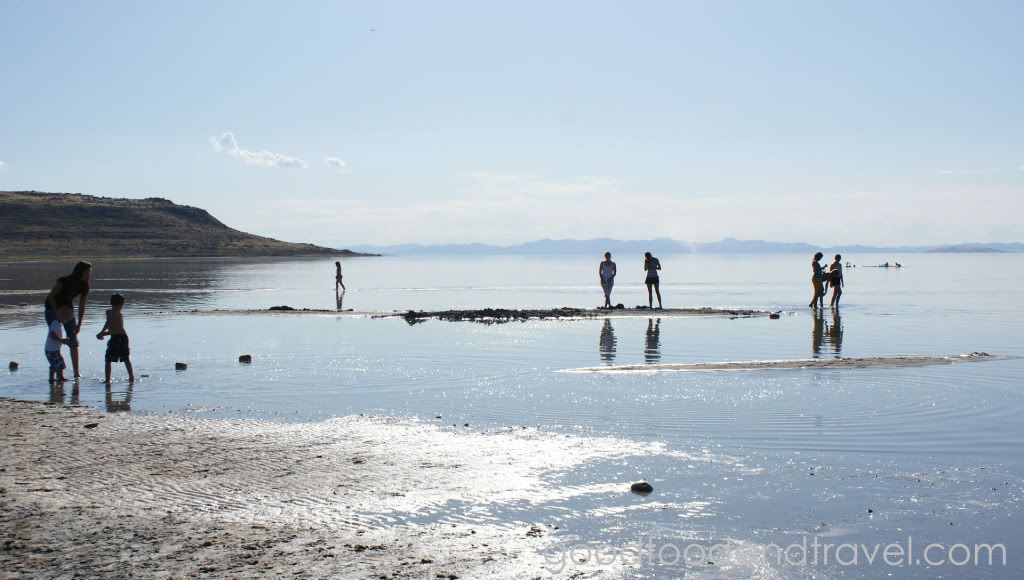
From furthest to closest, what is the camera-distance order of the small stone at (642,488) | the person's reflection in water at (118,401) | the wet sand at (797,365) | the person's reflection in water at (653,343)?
1. the person's reflection in water at (653,343)
2. the wet sand at (797,365)
3. the person's reflection in water at (118,401)
4. the small stone at (642,488)

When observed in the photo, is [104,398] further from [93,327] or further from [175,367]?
[93,327]

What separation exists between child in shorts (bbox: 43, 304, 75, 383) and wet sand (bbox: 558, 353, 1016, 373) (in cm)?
903

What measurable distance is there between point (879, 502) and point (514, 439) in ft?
14.0

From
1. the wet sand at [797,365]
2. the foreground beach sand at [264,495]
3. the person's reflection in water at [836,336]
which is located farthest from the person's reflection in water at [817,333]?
the foreground beach sand at [264,495]

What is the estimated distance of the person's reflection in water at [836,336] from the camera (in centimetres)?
2047

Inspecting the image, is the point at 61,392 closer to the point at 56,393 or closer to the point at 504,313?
the point at 56,393

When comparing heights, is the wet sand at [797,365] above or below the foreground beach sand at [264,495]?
above

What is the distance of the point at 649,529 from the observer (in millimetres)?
7344

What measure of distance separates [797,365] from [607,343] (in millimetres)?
5706

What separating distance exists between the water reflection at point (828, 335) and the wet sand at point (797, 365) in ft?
4.78

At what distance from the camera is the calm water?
25.3 feet

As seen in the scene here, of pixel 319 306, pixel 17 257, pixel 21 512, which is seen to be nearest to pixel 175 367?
pixel 21 512

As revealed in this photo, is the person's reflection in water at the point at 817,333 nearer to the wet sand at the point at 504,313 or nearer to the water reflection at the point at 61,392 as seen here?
the wet sand at the point at 504,313

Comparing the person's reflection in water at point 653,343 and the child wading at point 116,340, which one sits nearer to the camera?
the child wading at point 116,340
